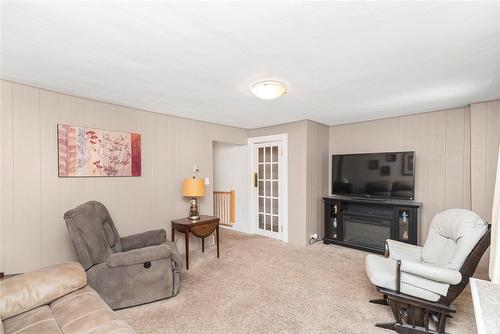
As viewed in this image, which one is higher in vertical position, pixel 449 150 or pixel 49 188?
pixel 449 150

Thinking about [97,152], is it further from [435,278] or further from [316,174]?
[435,278]

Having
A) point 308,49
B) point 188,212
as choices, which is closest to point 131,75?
point 308,49

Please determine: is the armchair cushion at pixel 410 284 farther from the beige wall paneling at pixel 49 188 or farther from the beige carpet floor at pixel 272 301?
the beige wall paneling at pixel 49 188

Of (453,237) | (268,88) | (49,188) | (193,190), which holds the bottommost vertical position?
(453,237)

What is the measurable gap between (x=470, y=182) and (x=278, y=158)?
108 inches

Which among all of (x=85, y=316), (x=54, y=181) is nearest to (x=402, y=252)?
(x=85, y=316)

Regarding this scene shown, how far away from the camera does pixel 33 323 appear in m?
1.36

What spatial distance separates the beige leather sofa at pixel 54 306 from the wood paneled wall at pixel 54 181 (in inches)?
42.0

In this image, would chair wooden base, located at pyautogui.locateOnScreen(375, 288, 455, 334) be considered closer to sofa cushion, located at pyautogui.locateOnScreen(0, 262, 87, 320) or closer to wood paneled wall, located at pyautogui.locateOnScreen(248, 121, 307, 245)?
wood paneled wall, located at pyautogui.locateOnScreen(248, 121, 307, 245)

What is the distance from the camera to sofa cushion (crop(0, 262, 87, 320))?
1.45 metres

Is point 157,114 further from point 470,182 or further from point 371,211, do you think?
point 470,182

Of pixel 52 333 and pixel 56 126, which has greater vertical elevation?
pixel 56 126

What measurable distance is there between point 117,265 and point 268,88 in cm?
215

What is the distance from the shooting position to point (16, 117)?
92.1 inches
